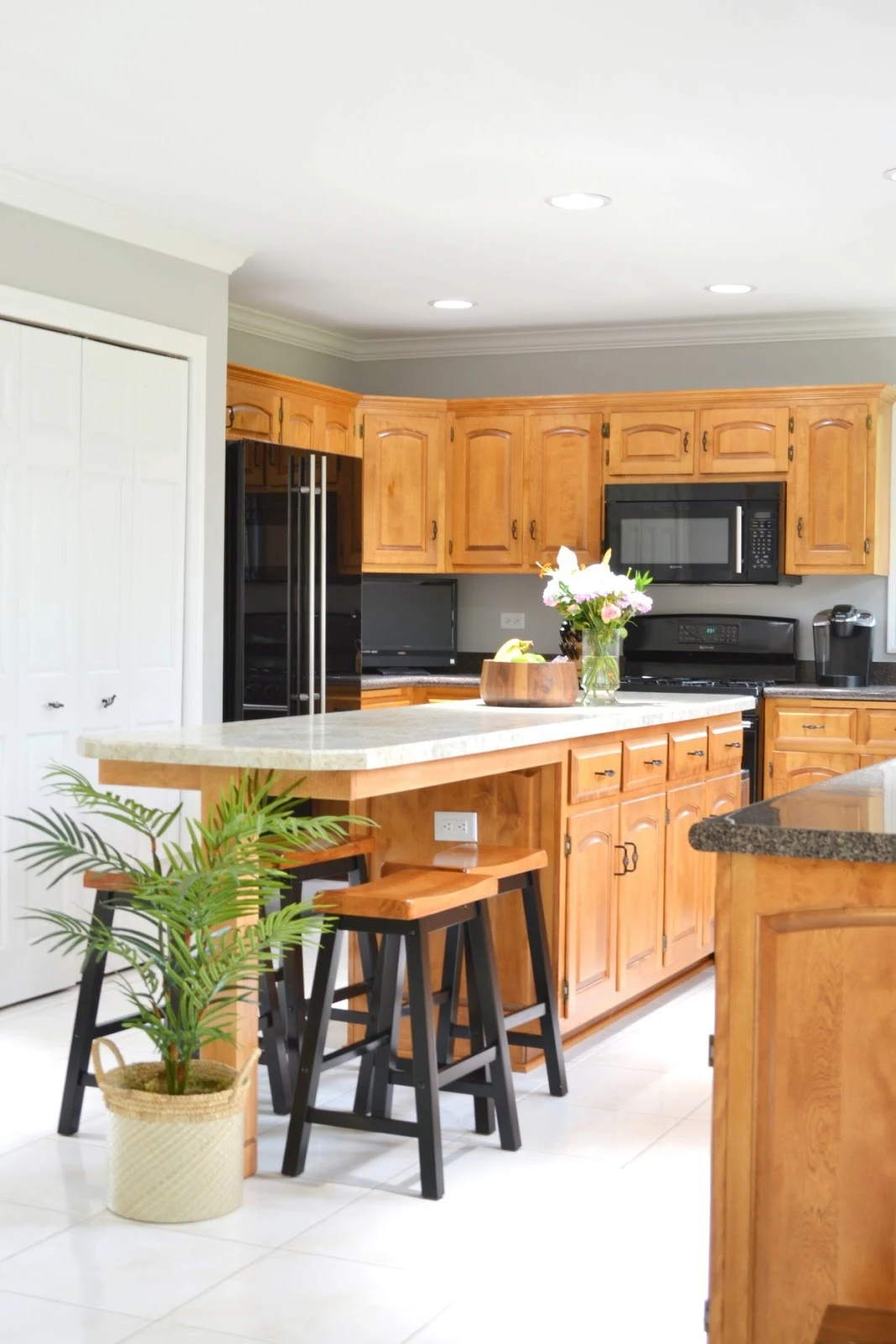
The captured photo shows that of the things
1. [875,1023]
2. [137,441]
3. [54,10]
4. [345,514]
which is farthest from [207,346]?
[875,1023]

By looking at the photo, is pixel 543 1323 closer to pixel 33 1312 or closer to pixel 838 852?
pixel 33 1312

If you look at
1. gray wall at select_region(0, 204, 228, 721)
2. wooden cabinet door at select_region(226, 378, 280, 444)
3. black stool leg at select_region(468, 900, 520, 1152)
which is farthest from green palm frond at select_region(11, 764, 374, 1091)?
wooden cabinet door at select_region(226, 378, 280, 444)

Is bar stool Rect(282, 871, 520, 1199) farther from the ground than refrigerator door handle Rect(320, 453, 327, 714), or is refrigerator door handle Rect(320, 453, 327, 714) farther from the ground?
refrigerator door handle Rect(320, 453, 327, 714)

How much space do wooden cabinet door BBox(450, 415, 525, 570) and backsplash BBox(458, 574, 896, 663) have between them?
43 centimetres

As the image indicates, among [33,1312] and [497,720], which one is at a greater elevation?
[497,720]

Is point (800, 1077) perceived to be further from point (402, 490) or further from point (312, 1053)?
point (402, 490)

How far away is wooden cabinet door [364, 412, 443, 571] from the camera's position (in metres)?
6.91

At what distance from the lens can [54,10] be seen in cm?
330

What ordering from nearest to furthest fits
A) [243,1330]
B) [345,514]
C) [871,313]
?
[243,1330] < [345,514] < [871,313]

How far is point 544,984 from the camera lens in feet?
11.8

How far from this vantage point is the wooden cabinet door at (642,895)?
4301 mm

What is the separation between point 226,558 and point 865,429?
275 centimetres

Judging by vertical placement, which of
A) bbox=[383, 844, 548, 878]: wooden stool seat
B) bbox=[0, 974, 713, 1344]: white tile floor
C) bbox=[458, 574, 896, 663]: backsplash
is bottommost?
bbox=[0, 974, 713, 1344]: white tile floor

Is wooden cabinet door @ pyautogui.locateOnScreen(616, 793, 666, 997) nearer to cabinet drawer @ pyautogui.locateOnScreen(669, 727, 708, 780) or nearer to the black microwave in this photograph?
cabinet drawer @ pyautogui.locateOnScreen(669, 727, 708, 780)
